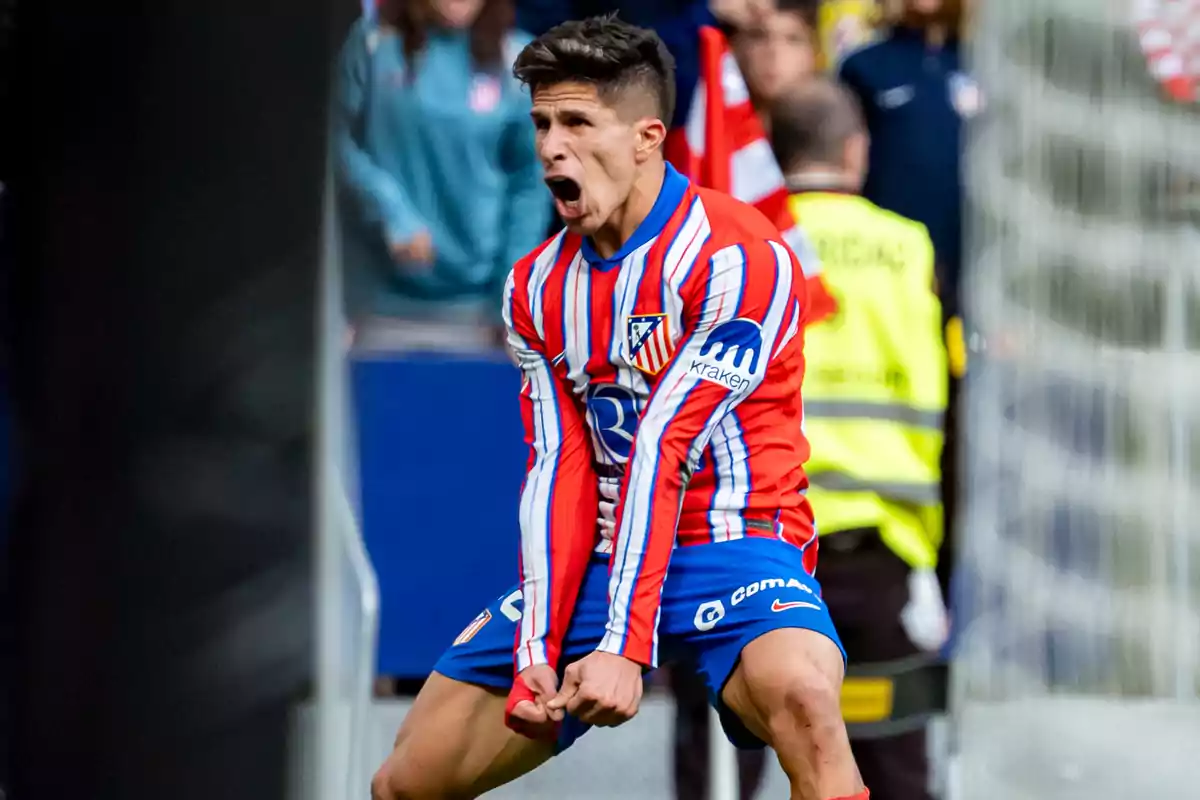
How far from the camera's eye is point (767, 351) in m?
3.26

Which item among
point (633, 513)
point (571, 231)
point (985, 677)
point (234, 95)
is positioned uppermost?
point (234, 95)

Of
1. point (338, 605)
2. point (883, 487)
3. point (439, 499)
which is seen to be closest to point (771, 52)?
point (883, 487)

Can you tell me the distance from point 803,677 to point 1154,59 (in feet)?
13.5

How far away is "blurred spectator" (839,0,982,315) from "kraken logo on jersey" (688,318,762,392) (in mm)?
2231

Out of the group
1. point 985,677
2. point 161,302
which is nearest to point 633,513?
point 161,302

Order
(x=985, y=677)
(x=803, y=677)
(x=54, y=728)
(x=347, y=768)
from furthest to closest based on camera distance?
(x=985, y=677) < (x=347, y=768) < (x=54, y=728) < (x=803, y=677)

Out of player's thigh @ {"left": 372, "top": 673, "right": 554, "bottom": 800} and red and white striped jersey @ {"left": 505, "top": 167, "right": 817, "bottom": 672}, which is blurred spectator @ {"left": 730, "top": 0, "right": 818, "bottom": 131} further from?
player's thigh @ {"left": 372, "top": 673, "right": 554, "bottom": 800}

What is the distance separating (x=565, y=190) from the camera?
10.5 feet

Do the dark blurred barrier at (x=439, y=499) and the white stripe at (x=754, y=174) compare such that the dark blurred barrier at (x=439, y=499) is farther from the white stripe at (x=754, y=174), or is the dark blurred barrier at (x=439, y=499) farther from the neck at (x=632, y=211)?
the neck at (x=632, y=211)

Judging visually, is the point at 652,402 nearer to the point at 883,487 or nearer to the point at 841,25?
the point at 883,487

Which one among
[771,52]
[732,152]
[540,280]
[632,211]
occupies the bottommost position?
[540,280]

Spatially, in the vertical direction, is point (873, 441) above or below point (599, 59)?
below

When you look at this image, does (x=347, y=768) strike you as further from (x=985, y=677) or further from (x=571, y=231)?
(x=985, y=677)

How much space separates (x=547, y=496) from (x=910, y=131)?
245 cm
